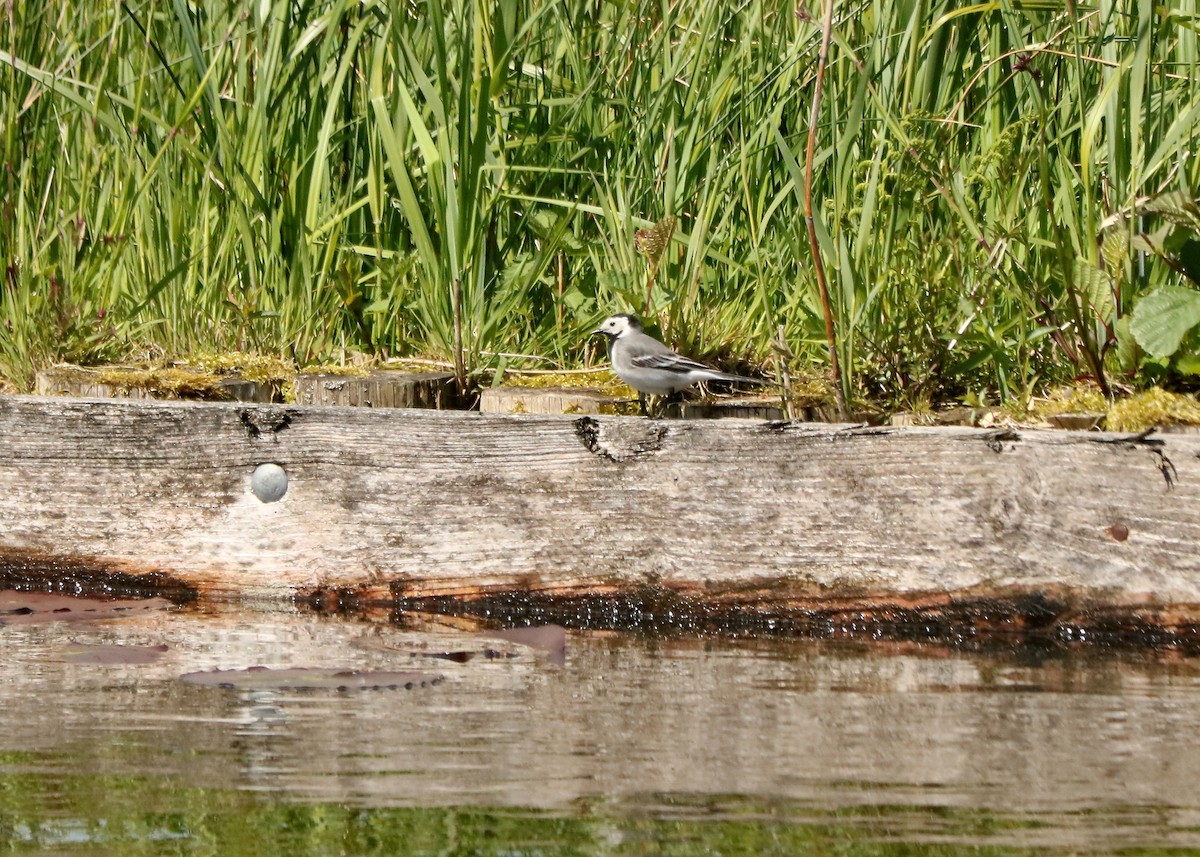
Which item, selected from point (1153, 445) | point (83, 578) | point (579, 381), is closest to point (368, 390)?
point (579, 381)

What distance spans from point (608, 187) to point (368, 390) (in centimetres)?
115

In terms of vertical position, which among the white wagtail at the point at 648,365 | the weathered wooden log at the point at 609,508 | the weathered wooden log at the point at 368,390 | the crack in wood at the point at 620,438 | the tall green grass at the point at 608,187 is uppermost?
the tall green grass at the point at 608,187

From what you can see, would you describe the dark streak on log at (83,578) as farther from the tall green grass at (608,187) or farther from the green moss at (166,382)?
the tall green grass at (608,187)

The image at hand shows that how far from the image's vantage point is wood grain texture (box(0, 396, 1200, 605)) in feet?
11.1

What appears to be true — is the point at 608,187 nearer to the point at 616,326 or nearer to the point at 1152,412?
the point at 616,326

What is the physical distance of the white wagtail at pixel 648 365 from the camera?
13.2ft

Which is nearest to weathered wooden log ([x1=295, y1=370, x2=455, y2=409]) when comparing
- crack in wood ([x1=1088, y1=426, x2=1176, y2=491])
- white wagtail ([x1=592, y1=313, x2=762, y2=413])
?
white wagtail ([x1=592, y1=313, x2=762, y2=413])

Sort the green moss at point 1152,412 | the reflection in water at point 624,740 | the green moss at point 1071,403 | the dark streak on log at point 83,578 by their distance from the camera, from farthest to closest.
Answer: the dark streak on log at point 83,578
the green moss at point 1071,403
the green moss at point 1152,412
the reflection in water at point 624,740

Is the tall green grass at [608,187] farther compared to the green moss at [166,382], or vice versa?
the green moss at [166,382]

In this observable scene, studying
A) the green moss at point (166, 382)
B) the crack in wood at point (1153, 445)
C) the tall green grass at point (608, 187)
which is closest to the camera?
the crack in wood at point (1153, 445)

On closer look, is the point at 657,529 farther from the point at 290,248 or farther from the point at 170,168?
the point at 170,168

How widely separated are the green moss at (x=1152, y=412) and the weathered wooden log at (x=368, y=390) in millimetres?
1775

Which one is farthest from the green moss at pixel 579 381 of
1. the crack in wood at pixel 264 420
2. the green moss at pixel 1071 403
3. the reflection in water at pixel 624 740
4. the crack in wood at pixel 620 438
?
the green moss at pixel 1071 403

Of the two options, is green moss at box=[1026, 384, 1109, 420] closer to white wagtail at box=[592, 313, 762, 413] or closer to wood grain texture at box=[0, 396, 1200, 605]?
wood grain texture at box=[0, 396, 1200, 605]
